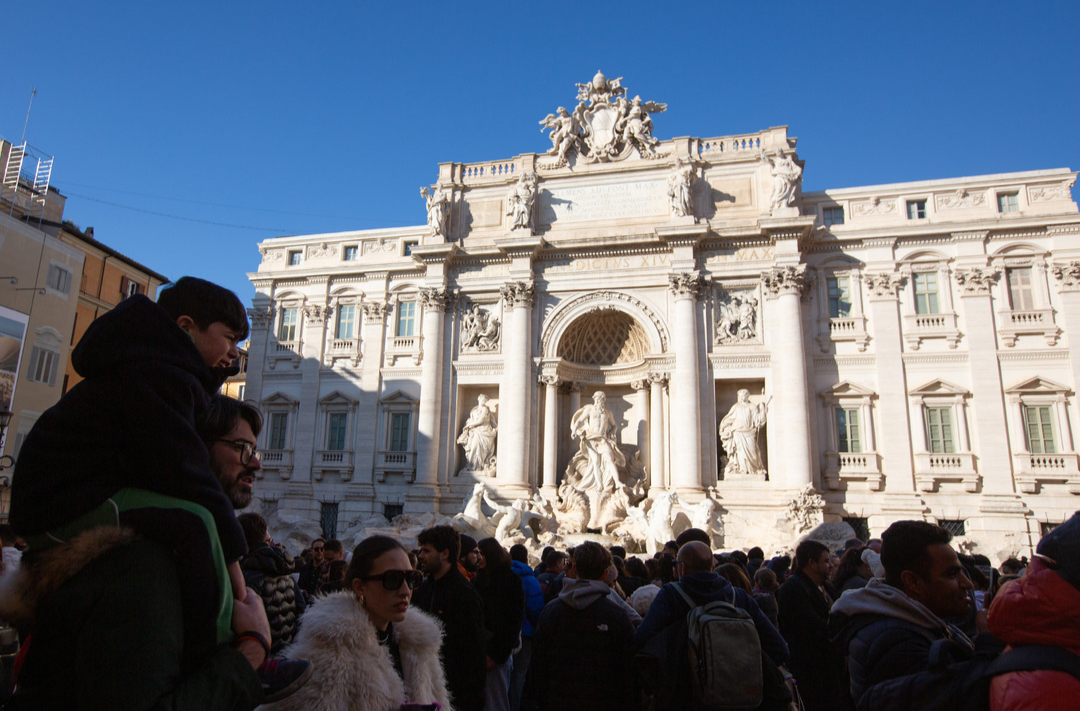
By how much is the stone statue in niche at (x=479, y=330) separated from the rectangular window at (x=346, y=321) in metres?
4.83

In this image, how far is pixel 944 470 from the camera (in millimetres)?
20312

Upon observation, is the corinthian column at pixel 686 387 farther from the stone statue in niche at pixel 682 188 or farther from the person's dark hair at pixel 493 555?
the person's dark hair at pixel 493 555

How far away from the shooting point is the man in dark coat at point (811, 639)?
515 centimetres

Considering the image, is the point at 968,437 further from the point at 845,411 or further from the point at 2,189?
the point at 2,189

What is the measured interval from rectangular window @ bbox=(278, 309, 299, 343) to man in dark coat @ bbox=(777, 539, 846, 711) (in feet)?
81.5

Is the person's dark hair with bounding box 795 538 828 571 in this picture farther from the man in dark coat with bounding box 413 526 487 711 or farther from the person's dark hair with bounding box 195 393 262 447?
the person's dark hair with bounding box 195 393 262 447

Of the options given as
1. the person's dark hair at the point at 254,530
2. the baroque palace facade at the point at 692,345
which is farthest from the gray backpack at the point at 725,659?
the baroque palace facade at the point at 692,345

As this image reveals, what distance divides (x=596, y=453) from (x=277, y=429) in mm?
12786

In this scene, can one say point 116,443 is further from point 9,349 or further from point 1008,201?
point 1008,201

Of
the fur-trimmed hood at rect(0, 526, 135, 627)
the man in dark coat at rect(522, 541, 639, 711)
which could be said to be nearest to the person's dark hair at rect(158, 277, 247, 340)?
the fur-trimmed hood at rect(0, 526, 135, 627)

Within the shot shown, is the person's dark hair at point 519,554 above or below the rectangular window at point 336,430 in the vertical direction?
below

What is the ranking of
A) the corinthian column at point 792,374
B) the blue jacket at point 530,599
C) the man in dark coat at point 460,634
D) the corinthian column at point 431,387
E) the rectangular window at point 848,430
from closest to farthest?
the man in dark coat at point 460,634
the blue jacket at point 530,599
the corinthian column at point 792,374
the rectangular window at point 848,430
the corinthian column at point 431,387

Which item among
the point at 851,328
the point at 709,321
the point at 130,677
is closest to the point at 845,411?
the point at 851,328

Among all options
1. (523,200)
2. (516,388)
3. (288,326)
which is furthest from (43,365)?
(523,200)
